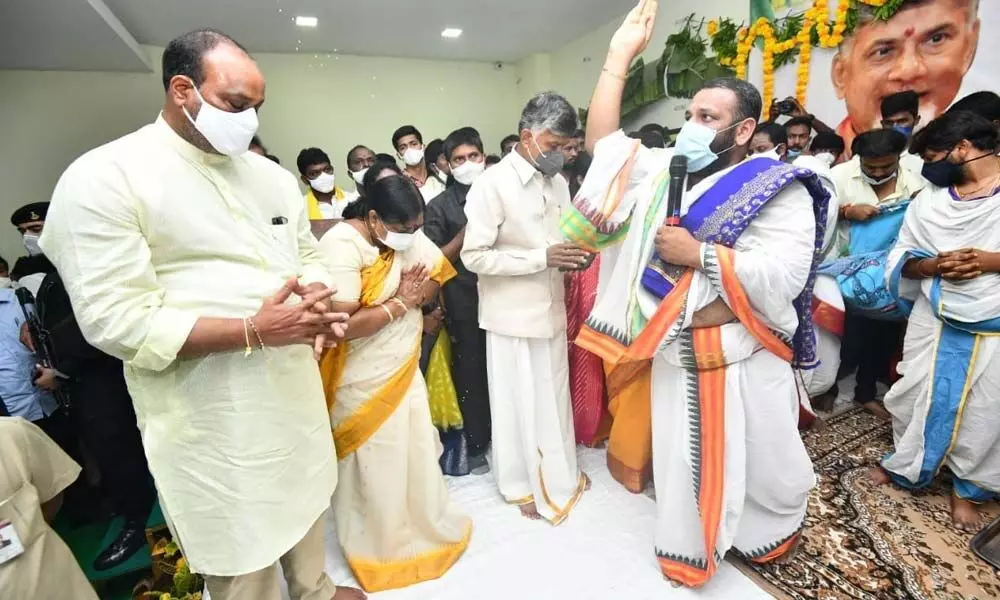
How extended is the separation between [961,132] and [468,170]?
2.21 m

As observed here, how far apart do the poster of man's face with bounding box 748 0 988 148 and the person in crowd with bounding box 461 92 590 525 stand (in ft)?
10.1

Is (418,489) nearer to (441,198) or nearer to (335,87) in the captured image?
(441,198)

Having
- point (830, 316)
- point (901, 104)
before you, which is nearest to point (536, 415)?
point (830, 316)

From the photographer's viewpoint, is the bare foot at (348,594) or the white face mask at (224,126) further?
the bare foot at (348,594)

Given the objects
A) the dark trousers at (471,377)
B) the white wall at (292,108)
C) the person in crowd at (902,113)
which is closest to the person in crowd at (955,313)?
the person in crowd at (902,113)

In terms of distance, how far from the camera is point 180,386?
125cm

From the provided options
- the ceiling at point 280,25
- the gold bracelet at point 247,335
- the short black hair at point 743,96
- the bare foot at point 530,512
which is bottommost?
the bare foot at point 530,512

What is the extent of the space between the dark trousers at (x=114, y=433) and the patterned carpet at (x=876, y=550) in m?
2.71

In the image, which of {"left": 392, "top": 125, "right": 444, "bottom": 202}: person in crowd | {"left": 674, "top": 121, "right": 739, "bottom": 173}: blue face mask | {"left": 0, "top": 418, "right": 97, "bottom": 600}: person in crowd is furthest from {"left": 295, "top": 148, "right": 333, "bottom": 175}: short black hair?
{"left": 674, "top": 121, "right": 739, "bottom": 173}: blue face mask

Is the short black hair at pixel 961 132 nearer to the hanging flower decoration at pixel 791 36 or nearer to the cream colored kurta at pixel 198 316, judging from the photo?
the hanging flower decoration at pixel 791 36

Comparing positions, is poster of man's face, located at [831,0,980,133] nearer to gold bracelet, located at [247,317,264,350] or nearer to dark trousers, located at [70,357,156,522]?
gold bracelet, located at [247,317,264,350]

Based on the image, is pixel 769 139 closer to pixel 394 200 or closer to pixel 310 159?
pixel 394 200

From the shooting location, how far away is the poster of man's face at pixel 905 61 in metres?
3.28

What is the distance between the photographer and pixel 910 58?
11.7ft
